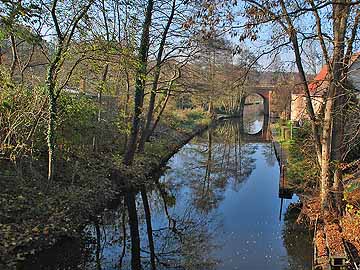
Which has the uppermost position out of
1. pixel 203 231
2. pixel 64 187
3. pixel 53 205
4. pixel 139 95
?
pixel 139 95

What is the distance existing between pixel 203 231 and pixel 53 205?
13.3 feet

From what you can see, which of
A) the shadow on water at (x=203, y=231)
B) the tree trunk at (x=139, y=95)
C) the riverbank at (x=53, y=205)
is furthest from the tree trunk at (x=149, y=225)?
the tree trunk at (x=139, y=95)

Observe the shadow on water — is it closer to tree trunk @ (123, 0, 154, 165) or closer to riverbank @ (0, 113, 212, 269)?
riverbank @ (0, 113, 212, 269)

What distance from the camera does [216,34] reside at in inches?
221

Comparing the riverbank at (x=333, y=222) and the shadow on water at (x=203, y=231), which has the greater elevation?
the riverbank at (x=333, y=222)

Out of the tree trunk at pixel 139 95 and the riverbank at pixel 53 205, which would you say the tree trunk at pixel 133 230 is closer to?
the riverbank at pixel 53 205

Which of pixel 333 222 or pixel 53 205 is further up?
pixel 53 205

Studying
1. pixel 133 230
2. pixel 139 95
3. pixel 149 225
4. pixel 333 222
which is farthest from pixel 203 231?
pixel 139 95

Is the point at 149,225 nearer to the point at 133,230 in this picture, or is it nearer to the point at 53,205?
the point at 133,230

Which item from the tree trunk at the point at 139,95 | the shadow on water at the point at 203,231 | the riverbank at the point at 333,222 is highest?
the tree trunk at the point at 139,95

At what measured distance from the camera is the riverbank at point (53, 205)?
23.6 ft

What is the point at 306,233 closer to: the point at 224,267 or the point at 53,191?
the point at 224,267

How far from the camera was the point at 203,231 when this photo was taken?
10.2 m

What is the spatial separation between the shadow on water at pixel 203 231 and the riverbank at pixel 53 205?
0.36 meters
